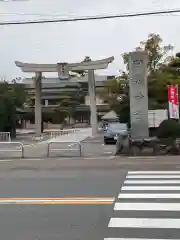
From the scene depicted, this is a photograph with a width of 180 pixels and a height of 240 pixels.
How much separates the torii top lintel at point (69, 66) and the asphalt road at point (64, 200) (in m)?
26.7

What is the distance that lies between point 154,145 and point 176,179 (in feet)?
25.0

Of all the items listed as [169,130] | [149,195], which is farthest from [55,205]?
[169,130]

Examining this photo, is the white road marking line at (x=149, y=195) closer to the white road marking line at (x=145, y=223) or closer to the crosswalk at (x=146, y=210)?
the crosswalk at (x=146, y=210)

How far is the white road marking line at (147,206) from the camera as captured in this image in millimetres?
8000

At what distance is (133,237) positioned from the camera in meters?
6.17

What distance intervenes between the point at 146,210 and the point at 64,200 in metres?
1.88

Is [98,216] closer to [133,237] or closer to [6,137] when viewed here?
[133,237]

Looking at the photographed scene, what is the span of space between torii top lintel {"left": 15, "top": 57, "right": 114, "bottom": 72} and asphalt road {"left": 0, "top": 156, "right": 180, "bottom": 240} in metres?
26.7

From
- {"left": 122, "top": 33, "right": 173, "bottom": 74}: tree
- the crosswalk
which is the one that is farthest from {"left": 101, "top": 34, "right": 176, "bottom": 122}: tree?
the crosswalk

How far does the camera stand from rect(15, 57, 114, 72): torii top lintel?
42.3 metres

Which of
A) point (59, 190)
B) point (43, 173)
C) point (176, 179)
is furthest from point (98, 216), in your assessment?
point (43, 173)

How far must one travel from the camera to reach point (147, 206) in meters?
8.27

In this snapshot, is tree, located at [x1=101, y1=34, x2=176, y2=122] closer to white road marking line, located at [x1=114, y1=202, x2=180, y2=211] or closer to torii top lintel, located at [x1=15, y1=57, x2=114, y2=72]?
torii top lintel, located at [x1=15, y1=57, x2=114, y2=72]

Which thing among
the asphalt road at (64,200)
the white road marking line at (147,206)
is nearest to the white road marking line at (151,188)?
the asphalt road at (64,200)
